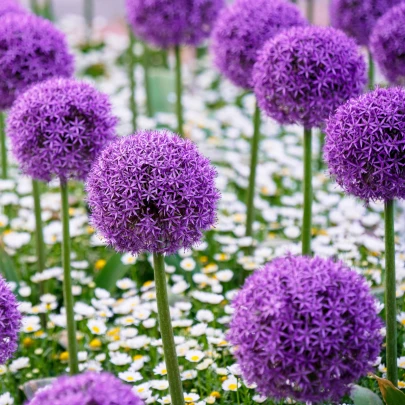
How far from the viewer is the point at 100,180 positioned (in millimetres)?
2943

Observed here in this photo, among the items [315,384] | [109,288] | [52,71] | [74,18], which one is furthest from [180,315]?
[74,18]

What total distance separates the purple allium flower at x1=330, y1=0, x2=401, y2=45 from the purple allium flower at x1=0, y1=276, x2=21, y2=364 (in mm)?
3327

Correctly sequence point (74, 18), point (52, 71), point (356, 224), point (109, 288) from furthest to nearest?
point (74, 18) < point (356, 224) < point (109, 288) < point (52, 71)

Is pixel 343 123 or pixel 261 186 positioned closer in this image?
pixel 343 123

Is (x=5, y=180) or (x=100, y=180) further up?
(x=100, y=180)

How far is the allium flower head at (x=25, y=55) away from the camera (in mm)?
4164

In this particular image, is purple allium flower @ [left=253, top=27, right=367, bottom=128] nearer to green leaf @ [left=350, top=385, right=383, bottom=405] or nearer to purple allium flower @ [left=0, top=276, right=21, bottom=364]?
green leaf @ [left=350, top=385, right=383, bottom=405]

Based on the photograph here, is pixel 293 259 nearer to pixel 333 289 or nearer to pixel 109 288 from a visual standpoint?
pixel 333 289

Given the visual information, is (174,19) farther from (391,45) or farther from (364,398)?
(364,398)

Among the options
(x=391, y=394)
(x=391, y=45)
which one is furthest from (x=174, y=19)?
(x=391, y=394)

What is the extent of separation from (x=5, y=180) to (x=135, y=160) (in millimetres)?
3076

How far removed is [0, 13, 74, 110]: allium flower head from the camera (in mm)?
4164

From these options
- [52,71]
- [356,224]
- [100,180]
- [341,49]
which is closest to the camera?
[100,180]

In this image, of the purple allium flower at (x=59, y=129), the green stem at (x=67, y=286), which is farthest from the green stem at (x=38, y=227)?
the purple allium flower at (x=59, y=129)
